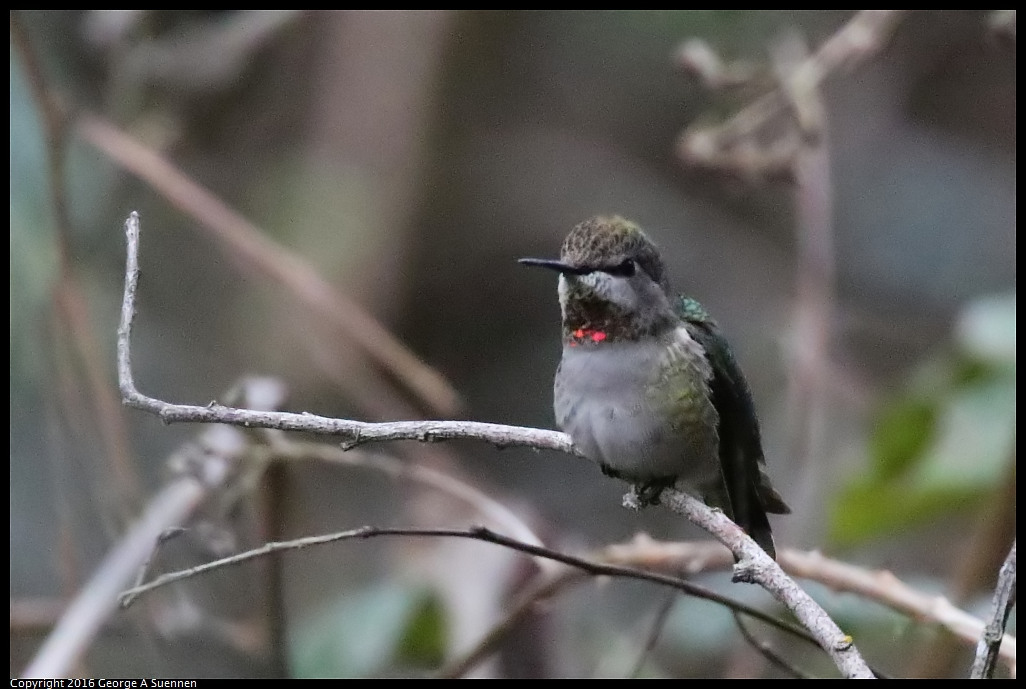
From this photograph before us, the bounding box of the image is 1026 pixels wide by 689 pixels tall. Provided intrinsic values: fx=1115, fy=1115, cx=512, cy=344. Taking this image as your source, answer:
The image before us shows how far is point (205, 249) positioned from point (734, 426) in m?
3.26

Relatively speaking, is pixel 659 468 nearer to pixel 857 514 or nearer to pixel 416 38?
pixel 857 514

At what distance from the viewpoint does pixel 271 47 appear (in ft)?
18.0

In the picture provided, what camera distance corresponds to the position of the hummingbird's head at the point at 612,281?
7.75 feet

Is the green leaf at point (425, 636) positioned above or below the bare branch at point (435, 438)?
above

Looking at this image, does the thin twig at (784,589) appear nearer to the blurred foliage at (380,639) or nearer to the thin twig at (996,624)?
the thin twig at (996,624)

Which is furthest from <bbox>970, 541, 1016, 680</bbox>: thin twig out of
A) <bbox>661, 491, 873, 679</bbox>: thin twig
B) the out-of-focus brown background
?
the out-of-focus brown background

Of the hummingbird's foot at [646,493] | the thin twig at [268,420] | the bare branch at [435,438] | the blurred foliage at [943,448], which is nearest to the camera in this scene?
the bare branch at [435,438]

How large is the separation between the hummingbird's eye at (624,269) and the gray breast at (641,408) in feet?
0.52

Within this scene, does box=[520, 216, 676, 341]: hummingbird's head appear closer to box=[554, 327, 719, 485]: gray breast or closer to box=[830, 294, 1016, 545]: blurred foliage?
box=[554, 327, 719, 485]: gray breast

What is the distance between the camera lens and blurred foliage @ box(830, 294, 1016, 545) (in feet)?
10.6

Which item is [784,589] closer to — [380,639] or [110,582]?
[110,582]

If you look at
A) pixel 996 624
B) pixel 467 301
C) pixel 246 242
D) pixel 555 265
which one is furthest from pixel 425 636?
pixel 467 301

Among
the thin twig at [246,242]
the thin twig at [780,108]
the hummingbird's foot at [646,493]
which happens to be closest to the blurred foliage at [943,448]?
the thin twig at [780,108]

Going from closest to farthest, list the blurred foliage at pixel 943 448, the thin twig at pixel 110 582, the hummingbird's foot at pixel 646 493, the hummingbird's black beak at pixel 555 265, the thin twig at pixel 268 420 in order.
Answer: the thin twig at pixel 268 420
the hummingbird's black beak at pixel 555 265
the thin twig at pixel 110 582
the hummingbird's foot at pixel 646 493
the blurred foliage at pixel 943 448
